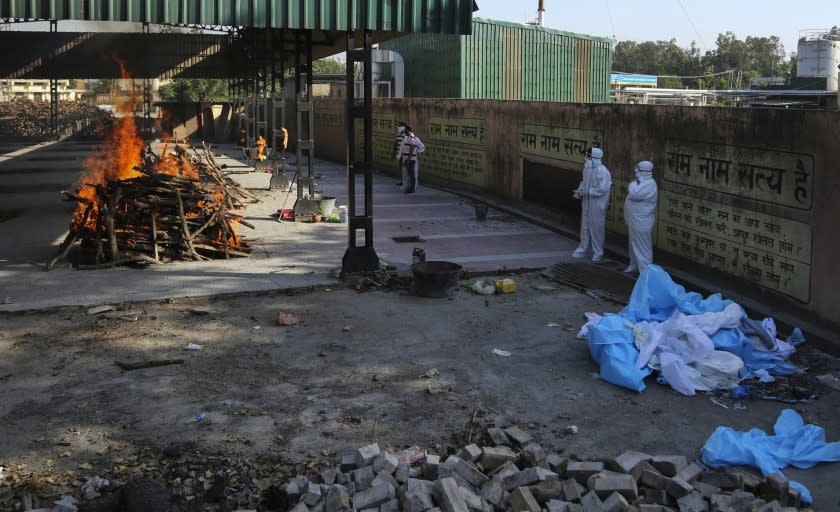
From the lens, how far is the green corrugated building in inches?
1264

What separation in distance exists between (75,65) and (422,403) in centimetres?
2925

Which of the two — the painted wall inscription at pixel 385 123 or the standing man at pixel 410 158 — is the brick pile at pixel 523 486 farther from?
the painted wall inscription at pixel 385 123

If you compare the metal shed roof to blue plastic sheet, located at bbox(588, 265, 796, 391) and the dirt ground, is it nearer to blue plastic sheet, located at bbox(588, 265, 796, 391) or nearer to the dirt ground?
the dirt ground

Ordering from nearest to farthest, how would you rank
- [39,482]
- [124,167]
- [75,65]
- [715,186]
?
[39,482]
[715,186]
[124,167]
[75,65]

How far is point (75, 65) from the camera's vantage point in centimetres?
3186

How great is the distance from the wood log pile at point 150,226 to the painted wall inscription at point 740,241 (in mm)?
6912

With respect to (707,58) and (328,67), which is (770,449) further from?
(707,58)

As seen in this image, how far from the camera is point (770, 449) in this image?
6352mm

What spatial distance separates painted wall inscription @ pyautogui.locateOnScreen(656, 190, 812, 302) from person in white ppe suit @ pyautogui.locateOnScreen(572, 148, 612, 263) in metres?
0.92

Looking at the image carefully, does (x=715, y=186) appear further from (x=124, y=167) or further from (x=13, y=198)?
(x=13, y=198)

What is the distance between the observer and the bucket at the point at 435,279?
1107 cm

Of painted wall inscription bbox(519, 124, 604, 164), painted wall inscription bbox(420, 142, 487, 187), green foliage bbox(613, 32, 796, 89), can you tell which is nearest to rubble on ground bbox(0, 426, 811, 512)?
painted wall inscription bbox(519, 124, 604, 164)

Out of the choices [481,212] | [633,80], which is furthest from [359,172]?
[633,80]

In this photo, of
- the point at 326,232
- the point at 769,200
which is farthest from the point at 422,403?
the point at 326,232
